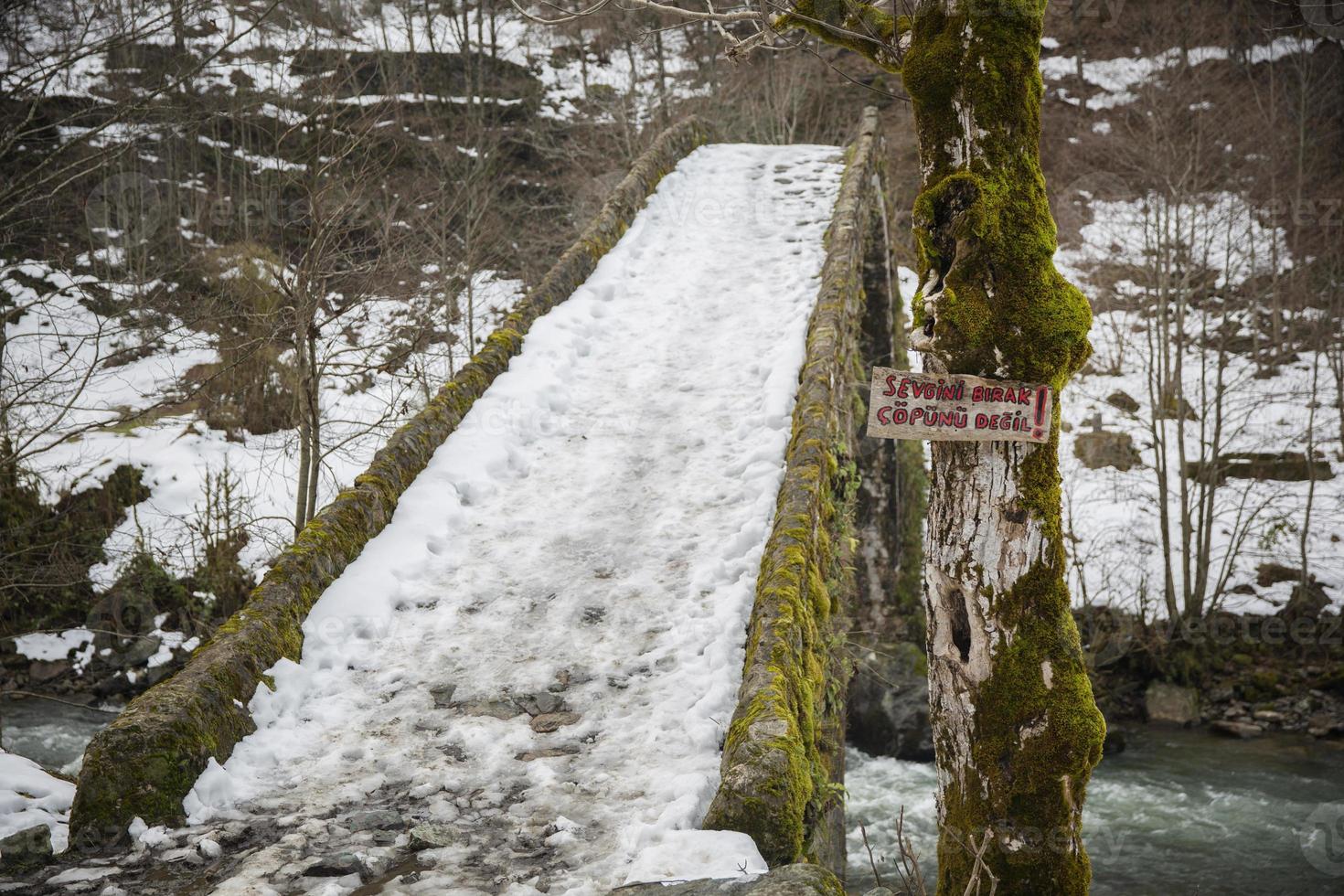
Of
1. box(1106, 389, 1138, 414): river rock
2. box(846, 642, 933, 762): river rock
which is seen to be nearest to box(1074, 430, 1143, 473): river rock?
box(1106, 389, 1138, 414): river rock

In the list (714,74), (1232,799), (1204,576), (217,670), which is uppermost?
(714,74)

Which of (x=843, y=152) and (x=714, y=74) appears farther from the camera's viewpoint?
(x=714, y=74)

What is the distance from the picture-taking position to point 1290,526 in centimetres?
1590

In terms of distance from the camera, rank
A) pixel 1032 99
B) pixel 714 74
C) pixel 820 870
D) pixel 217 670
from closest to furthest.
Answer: pixel 820 870
pixel 1032 99
pixel 217 670
pixel 714 74

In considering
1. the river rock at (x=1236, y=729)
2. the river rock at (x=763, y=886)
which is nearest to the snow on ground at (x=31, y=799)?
the river rock at (x=763, y=886)

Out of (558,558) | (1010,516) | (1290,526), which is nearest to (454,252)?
(558,558)

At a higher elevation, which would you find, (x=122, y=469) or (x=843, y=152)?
(x=843, y=152)

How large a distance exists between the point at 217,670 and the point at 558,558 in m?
2.18

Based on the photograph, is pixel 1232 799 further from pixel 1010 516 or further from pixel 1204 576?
pixel 1010 516

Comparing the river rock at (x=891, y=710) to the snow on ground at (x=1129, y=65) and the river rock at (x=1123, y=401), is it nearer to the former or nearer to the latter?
the river rock at (x=1123, y=401)

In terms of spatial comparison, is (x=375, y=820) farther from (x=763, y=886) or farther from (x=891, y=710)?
(x=891, y=710)

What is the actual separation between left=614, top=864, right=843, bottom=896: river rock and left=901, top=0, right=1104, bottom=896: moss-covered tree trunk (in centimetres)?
107

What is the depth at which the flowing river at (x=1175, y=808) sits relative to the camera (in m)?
9.49

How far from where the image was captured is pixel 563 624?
5.40 m
